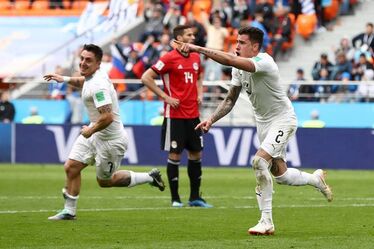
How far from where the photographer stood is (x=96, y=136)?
1381 centimetres

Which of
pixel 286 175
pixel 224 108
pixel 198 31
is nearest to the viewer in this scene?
pixel 286 175

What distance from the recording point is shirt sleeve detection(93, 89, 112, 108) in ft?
43.4

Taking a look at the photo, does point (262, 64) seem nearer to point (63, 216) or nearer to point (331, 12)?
point (63, 216)

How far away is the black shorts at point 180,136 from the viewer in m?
15.7

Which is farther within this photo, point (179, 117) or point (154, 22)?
point (154, 22)

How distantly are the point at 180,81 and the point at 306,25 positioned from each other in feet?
52.5

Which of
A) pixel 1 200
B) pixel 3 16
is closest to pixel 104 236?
pixel 1 200

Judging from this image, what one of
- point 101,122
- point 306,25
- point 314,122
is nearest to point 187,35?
point 101,122

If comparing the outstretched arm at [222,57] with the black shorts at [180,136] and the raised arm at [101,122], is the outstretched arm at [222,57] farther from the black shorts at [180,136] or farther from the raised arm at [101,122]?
the black shorts at [180,136]

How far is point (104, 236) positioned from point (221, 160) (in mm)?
14229

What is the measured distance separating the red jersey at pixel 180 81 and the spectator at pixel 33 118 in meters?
12.5

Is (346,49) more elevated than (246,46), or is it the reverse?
(246,46)

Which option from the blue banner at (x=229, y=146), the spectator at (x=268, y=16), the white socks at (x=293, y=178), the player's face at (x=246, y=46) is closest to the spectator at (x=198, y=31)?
the spectator at (x=268, y=16)

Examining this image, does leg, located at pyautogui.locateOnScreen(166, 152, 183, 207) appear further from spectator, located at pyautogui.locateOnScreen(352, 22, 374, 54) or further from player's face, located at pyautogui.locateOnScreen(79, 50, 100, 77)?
spectator, located at pyautogui.locateOnScreen(352, 22, 374, 54)
